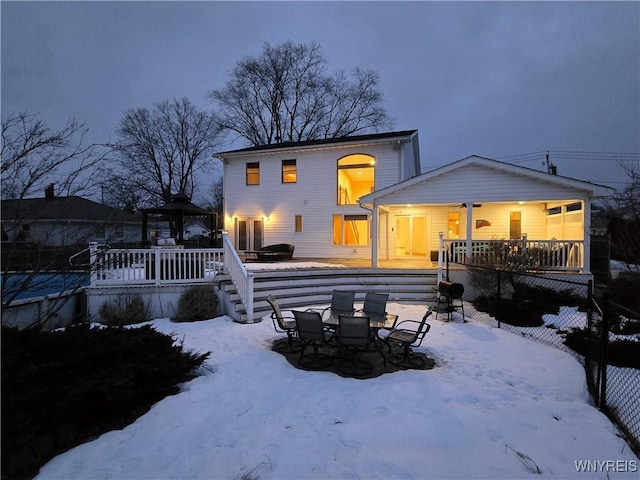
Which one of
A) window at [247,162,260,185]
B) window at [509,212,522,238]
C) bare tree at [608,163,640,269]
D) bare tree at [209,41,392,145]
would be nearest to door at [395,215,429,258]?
window at [509,212,522,238]

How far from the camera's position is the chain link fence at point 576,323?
3823 mm

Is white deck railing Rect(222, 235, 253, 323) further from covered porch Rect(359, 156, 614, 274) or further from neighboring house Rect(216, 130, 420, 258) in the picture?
neighboring house Rect(216, 130, 420, 258)

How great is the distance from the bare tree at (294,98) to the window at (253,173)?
1239 cm

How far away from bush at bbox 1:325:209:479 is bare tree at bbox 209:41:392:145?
27.3 metres

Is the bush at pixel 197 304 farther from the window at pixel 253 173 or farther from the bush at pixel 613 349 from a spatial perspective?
the window at pixel 253 173

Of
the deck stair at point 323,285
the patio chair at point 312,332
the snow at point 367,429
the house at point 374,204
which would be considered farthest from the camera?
the house at point 374,204

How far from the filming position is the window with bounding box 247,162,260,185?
58.2 feet

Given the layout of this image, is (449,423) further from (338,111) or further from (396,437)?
(338,111)

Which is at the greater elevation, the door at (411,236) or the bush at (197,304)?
the door at (411,236)

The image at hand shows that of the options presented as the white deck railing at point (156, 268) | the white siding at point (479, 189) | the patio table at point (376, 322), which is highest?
the white siding at point (479, 189)

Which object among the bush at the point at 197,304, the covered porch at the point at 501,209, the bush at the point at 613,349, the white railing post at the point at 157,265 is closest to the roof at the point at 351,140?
the covered porch at the point at 501,209

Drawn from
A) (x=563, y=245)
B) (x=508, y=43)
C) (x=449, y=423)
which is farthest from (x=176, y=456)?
(x=508, y=43)

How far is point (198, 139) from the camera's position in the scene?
2906 centimetres

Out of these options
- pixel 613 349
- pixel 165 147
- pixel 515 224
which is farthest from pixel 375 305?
pixel 165 147
